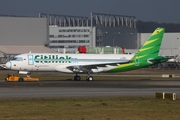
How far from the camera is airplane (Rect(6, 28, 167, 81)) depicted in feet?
212

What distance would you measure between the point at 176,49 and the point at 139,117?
14690 centimetres

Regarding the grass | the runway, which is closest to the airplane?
the runway

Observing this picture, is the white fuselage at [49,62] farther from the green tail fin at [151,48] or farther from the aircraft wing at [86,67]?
the green tail fin at [151,48]

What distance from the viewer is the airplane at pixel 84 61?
212ft

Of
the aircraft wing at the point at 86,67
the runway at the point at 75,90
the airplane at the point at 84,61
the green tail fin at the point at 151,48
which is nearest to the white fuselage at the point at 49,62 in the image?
the airplane at the point at 84,61

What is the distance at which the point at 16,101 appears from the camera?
111ft

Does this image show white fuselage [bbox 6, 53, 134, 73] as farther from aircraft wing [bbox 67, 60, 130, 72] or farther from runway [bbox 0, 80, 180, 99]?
runway [bbox 0, 80, 180, 99]

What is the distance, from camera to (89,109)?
2914cm

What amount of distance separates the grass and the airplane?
98.3 feet

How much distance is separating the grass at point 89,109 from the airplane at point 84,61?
29964 mm

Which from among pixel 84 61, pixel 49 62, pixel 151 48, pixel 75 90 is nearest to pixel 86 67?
pixel 84 61

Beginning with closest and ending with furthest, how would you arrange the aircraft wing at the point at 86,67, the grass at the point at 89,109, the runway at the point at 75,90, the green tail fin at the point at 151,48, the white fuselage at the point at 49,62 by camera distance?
the grass at the point at 89,109
the runway at the point at 75,90
the white fuselage at the point at 49,62
the aircraft wing at the point at 86,67
the green tail fin at the point at 151,48

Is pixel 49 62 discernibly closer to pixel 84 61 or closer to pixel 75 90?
pixel 84 61

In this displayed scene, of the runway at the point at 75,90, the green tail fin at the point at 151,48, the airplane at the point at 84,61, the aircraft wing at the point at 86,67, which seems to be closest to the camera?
the runway at the point at 75,90
